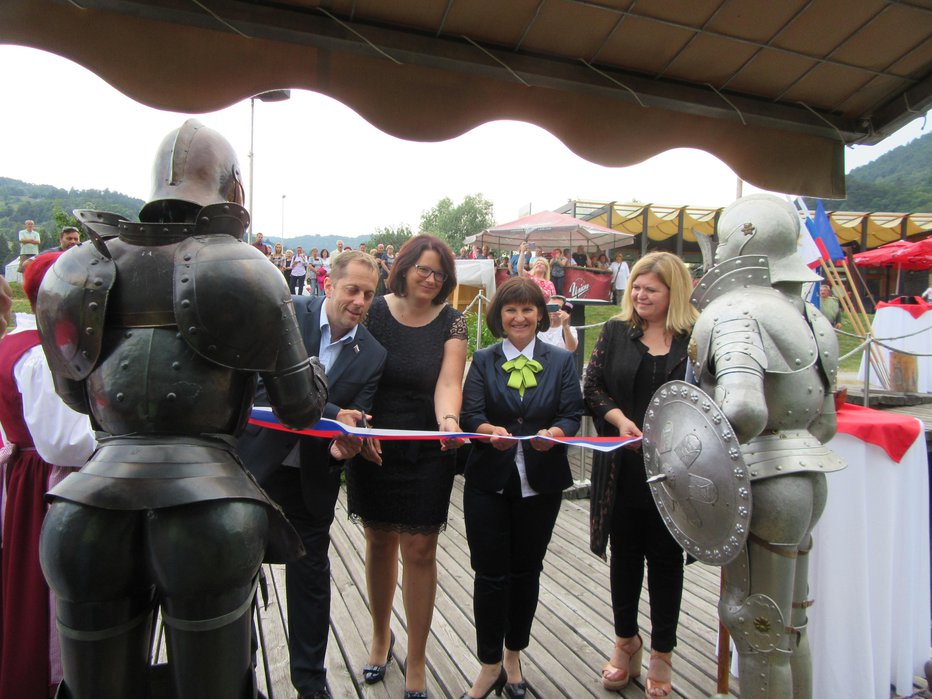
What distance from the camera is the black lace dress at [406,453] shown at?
272 cm

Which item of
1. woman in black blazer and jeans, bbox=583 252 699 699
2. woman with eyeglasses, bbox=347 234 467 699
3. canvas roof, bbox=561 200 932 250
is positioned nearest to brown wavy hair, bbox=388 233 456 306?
woman with eyeglasses, bbox=347 234 467 699

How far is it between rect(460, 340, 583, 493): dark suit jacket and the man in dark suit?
1.64ft

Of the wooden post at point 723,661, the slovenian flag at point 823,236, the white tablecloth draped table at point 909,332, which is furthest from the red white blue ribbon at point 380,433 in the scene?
the white tablecloth draped table at point 909,332

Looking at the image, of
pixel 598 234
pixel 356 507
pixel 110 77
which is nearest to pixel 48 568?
pixel 356 507

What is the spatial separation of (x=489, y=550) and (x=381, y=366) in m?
0.93

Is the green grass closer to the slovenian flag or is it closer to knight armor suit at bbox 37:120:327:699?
the slovenian flag

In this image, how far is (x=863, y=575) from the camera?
2840 mm

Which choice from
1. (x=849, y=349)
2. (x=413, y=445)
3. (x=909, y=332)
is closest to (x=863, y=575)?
(x=413, y=445)

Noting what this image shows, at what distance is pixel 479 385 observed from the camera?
2875mm

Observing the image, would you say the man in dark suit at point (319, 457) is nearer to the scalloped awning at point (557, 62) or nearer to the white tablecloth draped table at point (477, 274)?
the scalloped awning at point (557, 62)

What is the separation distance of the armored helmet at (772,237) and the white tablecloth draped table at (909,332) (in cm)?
921

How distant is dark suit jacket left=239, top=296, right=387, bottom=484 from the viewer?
2.50 m

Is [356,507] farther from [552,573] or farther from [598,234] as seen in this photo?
[598,234]

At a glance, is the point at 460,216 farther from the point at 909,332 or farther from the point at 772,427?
the point at 772,427
